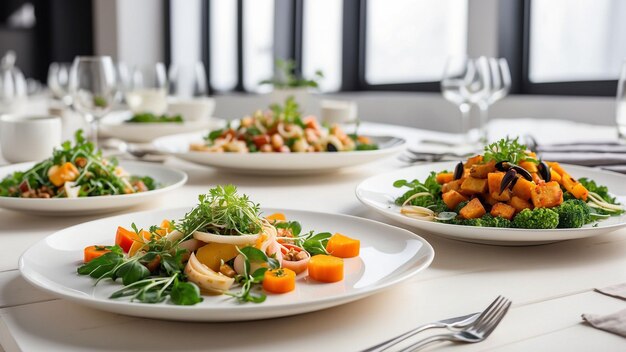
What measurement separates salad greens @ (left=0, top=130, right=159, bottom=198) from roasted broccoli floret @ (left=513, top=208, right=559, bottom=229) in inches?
27.5

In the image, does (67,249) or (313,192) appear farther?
(313,192)

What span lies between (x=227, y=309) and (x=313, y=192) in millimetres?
848

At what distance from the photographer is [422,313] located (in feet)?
2.37

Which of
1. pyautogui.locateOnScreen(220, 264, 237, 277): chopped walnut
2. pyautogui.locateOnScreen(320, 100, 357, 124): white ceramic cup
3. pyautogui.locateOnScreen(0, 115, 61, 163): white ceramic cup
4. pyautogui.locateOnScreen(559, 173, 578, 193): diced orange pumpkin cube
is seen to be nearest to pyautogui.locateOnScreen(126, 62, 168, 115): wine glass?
pyautogui.locateOnScreen(320, 100, 357, 124): white ceramic cup

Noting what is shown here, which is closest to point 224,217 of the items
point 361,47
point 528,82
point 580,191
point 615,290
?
point 615,290

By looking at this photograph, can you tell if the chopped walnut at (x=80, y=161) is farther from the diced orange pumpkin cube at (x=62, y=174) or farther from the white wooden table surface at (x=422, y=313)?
the white wooden table surface at (x=422, y=313)

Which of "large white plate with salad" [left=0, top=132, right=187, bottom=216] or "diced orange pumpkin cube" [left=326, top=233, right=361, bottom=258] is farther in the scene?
"large white plate with salad" [left=0, top=132, right=187, bottom=216]

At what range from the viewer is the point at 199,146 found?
5.59ft

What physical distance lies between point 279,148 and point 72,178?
55cm

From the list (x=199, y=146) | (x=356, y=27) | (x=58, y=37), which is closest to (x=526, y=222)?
(x=199, y=146)

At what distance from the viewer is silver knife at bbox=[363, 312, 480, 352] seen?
1.97 feet

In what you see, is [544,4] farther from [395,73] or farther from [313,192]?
[313,192]

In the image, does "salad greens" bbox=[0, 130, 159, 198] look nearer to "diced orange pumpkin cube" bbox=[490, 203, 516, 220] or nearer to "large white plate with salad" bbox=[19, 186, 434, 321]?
"large white plate with salad" bbox=[19, 186, 434, 321]

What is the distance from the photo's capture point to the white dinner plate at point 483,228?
898 millimetres
